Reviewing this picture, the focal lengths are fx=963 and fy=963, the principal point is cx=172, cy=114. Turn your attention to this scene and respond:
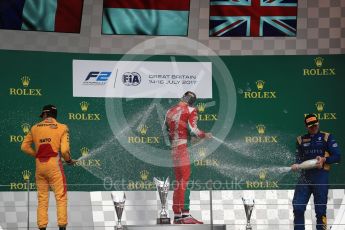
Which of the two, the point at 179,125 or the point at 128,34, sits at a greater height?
the point at 128,34

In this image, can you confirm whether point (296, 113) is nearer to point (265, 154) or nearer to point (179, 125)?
point (265, 154)

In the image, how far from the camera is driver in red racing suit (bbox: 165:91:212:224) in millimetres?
10992

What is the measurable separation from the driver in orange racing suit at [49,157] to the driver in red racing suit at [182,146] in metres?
1.36

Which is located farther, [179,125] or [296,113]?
[296,113]

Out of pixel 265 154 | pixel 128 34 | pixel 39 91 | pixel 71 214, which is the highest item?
pixel 128 34

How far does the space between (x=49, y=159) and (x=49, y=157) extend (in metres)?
0.02

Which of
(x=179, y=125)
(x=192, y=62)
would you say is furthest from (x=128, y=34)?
(x=179, y=125)

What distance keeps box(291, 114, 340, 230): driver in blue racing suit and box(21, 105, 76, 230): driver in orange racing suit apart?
2.66 metres

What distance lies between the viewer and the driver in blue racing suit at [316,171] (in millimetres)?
11055

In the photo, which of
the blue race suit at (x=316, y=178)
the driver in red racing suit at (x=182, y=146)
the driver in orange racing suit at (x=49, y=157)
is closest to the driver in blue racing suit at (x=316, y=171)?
the blue race suit at (x=316, y=178)

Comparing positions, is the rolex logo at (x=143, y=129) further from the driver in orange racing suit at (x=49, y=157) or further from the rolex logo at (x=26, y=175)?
the driver in orange racing suit at (x=49, y=157)

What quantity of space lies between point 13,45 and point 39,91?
0.69 m

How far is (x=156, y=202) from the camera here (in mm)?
12570

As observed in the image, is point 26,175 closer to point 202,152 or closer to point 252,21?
point 202,152
